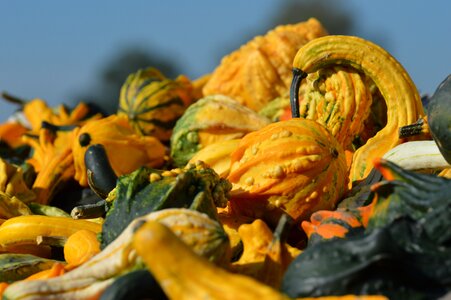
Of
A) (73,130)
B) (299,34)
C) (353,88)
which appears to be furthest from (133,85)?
(353,88)

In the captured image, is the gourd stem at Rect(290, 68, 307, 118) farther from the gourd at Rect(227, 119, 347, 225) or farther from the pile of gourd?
the gourd at Rect(227, 119, 347, 225)

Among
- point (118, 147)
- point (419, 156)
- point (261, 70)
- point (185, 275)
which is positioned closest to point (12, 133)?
point (118, 147)

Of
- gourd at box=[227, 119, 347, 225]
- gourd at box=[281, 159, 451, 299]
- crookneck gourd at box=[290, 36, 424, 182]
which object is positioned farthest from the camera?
crookneck gourd at box=[290, 36, 424, 182]

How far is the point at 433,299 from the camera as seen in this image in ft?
6.29

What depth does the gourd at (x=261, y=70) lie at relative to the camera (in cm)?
491

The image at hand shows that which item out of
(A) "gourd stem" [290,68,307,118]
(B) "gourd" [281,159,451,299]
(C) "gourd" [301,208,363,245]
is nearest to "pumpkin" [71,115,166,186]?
(A) "gourd stem" [290,68,307,118]

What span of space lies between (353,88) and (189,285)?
5.63ft

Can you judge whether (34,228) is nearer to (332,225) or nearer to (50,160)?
(332,225)

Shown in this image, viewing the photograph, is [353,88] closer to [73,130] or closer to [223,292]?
[223,292]

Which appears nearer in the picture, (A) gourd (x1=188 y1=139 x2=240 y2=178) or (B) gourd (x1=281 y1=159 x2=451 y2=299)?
(B) gourd (x1=281 y1=159 x2=451 y2=299)

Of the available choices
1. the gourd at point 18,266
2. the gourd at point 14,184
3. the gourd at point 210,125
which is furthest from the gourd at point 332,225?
the gourd at point 14,184

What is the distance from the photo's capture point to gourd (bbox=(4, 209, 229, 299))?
83.7 inches

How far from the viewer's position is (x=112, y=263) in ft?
7.09

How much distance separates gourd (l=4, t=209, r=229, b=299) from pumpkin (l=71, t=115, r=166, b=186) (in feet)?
6.72
